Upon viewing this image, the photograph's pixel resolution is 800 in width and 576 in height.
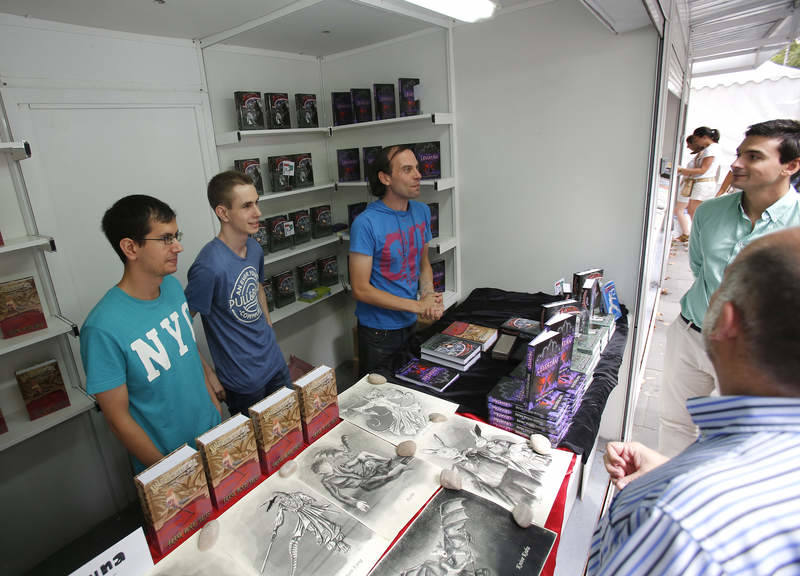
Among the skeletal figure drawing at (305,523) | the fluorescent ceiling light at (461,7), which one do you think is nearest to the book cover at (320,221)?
the fluorescent ceiling light at (461,7)

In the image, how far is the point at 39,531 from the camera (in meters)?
2.15

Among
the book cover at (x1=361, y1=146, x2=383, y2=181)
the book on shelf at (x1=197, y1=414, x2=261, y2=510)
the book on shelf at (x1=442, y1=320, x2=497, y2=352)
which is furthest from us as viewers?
the book cover at (x1=361, y1=146, x2=383, y2=181)

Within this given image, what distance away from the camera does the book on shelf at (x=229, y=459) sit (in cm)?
104

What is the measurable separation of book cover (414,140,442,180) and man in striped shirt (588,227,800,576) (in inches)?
92.5

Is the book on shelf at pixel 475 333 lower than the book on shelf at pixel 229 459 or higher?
lower

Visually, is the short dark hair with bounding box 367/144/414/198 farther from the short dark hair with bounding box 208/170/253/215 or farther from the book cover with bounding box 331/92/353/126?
the book cover with bounding box 331/92/353/126

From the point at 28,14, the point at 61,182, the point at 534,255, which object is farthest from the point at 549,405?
the point at 28,14

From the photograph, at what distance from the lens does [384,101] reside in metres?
2.93

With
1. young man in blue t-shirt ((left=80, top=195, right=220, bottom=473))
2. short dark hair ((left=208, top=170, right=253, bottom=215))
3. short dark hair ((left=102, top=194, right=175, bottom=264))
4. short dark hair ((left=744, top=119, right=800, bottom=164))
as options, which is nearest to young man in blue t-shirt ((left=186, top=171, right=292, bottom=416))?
short dark hair ((left=208, top=170, right=253, bottom=215))

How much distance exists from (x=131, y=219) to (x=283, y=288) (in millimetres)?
1727

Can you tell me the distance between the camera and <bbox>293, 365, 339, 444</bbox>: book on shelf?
1.28 metres

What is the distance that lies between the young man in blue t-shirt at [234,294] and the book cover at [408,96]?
1413 millimetres

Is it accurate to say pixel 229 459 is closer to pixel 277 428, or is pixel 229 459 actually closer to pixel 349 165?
pixel 277 428

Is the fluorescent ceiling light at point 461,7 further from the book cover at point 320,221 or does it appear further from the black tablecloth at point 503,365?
the book cover at point 320,221
